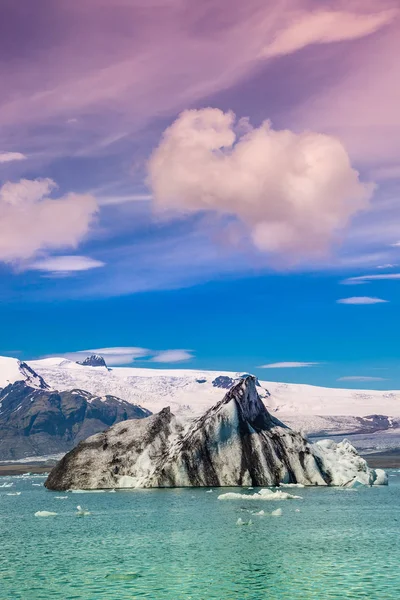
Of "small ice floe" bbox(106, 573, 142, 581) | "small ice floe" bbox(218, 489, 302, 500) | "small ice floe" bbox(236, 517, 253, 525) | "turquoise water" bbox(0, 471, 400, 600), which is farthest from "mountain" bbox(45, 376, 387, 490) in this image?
"small ice floe" bbox(106, 573, 142, 581)

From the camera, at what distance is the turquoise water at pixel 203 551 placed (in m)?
32.2

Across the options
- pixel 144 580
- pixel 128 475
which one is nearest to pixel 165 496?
pixel 128 475

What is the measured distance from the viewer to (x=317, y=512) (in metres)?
61.1

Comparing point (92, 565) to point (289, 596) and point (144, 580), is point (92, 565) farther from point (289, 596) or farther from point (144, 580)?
point (289, 596)

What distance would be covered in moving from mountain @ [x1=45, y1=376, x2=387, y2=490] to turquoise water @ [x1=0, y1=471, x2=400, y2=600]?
1195 centimetres

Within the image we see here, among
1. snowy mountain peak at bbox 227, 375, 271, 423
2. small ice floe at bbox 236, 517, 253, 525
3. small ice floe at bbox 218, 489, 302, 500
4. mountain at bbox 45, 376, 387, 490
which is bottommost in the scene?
small ice floe at bbox 236, 517, 253, 525

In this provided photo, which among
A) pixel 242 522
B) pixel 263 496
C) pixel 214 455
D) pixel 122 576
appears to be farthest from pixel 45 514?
pixel 122 576

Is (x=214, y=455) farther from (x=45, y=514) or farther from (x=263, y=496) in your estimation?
(x=45, y=514)

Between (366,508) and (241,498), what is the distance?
12.1 m

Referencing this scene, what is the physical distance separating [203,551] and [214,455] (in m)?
42.3

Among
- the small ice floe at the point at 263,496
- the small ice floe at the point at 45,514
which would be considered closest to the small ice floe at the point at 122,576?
the small ice floe at the point at 45,514

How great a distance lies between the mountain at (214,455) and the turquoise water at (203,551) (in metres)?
12.0

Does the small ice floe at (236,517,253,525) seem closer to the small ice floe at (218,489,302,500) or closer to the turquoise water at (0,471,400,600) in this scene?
the turquoise water at (0,471,400,600)

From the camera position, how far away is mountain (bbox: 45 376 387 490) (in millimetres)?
84250
